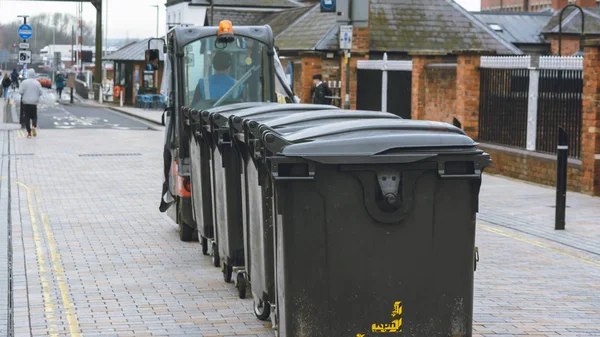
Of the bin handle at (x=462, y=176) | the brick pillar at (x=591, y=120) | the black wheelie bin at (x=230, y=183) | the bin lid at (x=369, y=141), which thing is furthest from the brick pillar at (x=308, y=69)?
the bin handle at (x=462, y=176)

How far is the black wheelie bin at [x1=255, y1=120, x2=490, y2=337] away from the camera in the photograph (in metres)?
6.60

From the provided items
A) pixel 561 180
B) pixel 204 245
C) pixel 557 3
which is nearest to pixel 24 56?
pixel 561 180

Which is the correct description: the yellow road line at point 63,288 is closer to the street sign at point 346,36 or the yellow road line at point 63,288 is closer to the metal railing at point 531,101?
the metal railing at point 531,101

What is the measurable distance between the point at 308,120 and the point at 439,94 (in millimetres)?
17122

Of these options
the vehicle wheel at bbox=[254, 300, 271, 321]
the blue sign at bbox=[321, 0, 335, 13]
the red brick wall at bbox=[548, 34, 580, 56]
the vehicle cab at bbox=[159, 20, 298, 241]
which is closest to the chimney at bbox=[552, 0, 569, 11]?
the red brick wall at bbox=[548, 34, 580, 56]

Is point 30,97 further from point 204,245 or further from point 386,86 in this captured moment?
point 204,245

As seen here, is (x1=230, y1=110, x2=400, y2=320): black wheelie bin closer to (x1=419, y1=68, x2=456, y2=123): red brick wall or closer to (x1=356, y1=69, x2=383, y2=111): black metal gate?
(x1=419, y1=68, x2=456, y2=123): red brick wall

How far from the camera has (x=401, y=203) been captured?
6.69 m

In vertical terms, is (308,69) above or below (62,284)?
above

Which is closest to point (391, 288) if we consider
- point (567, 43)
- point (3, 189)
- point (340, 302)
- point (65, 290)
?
point (340, 302)

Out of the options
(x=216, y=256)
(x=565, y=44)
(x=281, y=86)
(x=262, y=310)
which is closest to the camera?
(x=262, y=310)

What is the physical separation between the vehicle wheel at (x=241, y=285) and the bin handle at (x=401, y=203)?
7.98ft

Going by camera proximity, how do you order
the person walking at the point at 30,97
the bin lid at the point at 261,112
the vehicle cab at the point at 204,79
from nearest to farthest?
the bin lid at the point at 261,112
the vehicle cab at the point at 204,79
the person walking at the point at 30,97

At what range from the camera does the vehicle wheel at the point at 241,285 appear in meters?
8.87
